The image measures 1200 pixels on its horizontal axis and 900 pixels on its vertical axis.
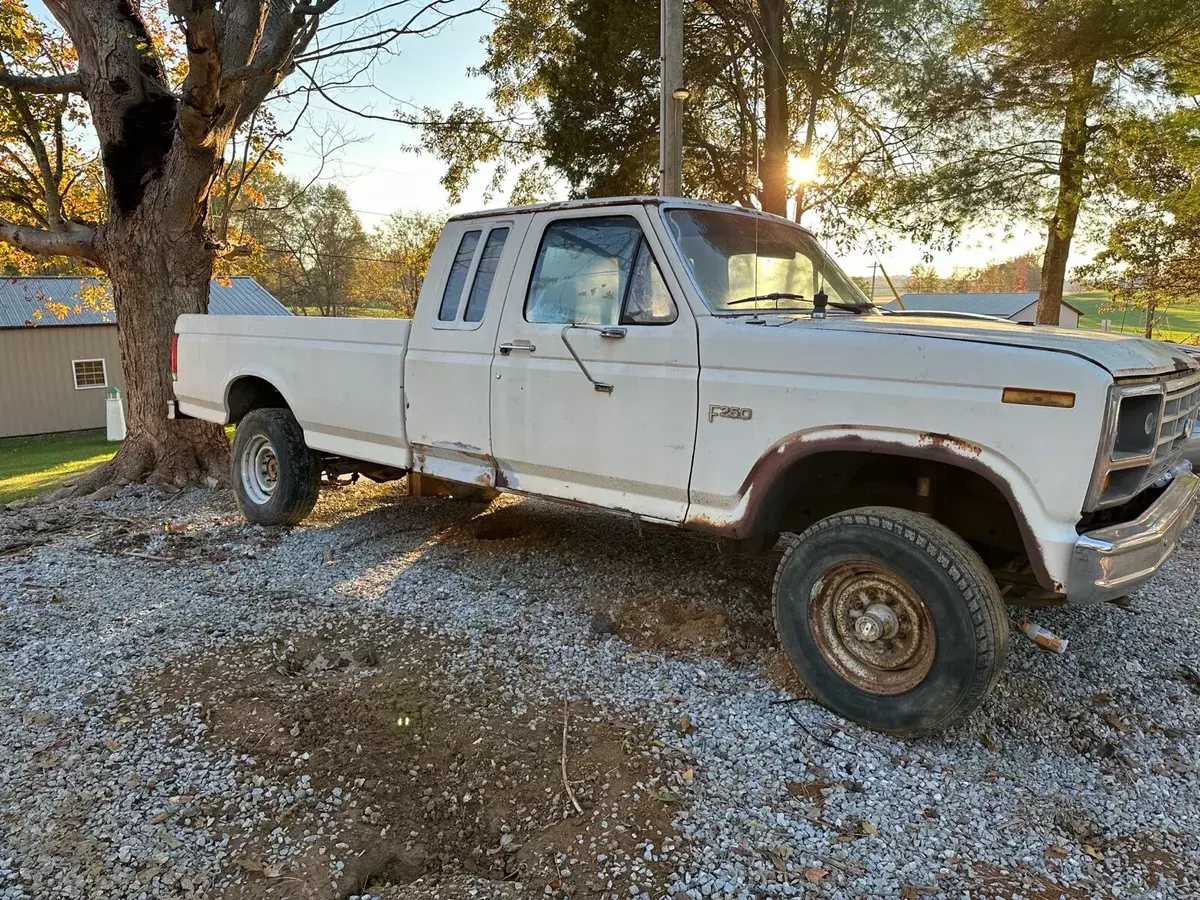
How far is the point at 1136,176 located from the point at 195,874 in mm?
13539

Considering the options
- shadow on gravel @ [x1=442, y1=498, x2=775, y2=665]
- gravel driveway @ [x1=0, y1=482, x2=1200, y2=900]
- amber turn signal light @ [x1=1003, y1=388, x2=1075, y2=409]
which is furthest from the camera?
shadow on gravel @ [x1=442, y1=498, x2=775, y2=665]

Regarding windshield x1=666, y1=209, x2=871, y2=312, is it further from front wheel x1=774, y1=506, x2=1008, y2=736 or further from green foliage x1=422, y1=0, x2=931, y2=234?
green foliage x1=422, y1=0, x2=931, y2=234

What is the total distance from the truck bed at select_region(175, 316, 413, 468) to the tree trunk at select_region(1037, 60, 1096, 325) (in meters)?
9.02

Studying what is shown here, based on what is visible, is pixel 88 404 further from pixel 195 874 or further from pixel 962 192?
pixel 195 874

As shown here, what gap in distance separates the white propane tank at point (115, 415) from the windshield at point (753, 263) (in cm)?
2441

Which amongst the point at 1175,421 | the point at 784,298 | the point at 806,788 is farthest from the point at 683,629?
the point at 1175,421

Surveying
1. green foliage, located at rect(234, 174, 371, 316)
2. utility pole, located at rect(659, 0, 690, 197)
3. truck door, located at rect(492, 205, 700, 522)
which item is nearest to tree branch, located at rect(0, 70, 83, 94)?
utility pole, located at rect(659, 0, 690, 197)

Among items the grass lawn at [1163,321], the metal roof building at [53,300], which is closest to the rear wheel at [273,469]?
the grass lawn at [1163,321]

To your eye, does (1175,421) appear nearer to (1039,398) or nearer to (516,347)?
(1039,398)

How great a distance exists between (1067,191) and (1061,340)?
1046 centimetres

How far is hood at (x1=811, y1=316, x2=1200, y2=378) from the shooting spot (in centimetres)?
283

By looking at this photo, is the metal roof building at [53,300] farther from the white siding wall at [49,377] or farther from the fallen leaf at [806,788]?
the fallen leaf at [806,788]

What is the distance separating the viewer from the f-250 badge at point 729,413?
3.42m

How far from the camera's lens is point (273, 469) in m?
6.07
